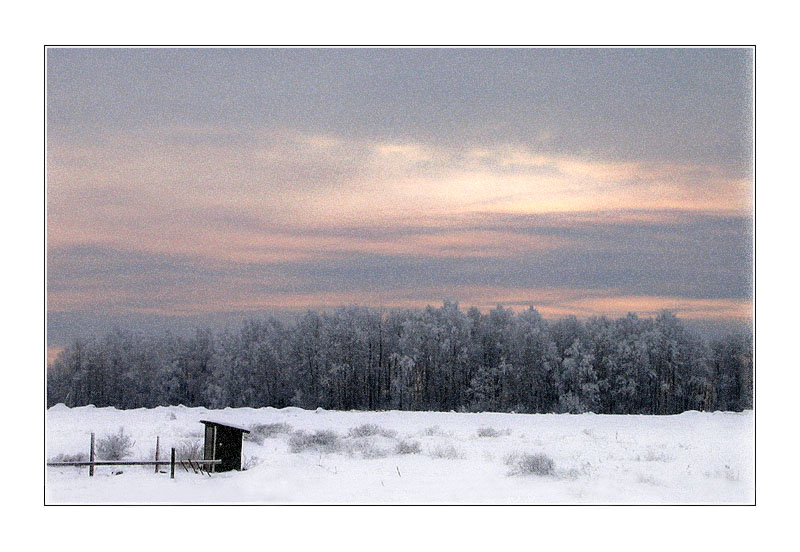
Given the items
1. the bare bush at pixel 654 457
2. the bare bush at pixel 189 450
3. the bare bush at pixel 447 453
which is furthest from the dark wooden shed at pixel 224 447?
the bare bush at pixel 654 457

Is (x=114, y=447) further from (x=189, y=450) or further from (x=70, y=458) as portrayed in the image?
(x=189, y=450)

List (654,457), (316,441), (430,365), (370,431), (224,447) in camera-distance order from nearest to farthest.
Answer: (224,447) → (654,457) → (316,441) → (370,431) → (430,365)

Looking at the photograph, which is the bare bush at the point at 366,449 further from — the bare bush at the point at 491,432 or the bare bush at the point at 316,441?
the bare bush at the point at 491,432

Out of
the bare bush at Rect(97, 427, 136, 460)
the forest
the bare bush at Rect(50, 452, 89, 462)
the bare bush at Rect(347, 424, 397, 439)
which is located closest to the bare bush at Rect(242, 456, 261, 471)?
the bare bush at Rect(347, 424, 397, 439)

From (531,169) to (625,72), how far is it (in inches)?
81.8

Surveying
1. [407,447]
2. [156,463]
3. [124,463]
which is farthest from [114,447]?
[407,447]

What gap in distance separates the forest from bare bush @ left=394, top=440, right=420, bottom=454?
4.33ft

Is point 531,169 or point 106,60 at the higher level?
point 106,60

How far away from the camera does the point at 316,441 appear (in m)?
13.4

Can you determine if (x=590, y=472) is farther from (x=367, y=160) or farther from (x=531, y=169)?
(x=367, y=160)

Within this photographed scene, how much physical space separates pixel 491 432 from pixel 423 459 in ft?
5.41
